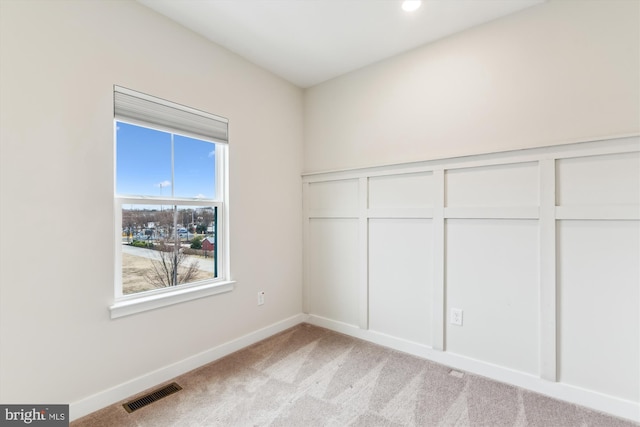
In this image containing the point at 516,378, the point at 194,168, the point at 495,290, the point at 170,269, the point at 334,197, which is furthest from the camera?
the point at 334,197

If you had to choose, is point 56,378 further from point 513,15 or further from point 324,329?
point 513,15

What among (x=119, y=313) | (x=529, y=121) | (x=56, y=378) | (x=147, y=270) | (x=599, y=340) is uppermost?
(x=529, y=121)

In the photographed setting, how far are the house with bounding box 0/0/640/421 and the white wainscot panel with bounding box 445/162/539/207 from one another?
0.4 inches

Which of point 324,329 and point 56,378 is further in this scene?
point 324,329

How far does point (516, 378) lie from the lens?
2.02 metres

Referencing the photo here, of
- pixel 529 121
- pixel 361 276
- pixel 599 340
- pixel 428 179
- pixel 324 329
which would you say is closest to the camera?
pixel 599 340

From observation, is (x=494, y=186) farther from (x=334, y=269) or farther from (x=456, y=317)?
(x=334, y=269)

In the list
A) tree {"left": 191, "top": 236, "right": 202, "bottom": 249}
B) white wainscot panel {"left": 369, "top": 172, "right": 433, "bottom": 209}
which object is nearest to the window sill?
tree {"left": 191, "top": 236, "right": 202, "bottom": 249}

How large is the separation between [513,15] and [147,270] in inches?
123

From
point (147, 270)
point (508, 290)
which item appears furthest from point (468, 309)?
point (147, 270)

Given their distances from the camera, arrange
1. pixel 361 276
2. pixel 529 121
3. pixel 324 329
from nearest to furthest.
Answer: pixel 529 121 → pixel 361 276 → pixel 324 329

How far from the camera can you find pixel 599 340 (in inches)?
70.4

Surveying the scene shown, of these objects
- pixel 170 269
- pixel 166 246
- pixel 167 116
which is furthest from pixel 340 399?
pixel 167 116

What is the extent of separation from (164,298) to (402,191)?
202cm
